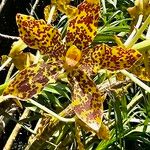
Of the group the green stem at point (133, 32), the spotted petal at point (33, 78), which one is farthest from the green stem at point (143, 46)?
the spotted petal at point (33, 78)

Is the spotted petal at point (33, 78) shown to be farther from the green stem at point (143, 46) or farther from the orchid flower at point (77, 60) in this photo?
the green stem at point (143, 46)

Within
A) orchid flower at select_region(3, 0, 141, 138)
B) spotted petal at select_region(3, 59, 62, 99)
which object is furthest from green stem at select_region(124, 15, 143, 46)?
spotted petal at select_region(3, 59, 62, 99)

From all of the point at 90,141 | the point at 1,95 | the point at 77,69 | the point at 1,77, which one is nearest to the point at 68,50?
the point at 77,69

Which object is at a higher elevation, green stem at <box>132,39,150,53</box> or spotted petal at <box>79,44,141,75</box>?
green stem at <box>132,39,150,53</box>

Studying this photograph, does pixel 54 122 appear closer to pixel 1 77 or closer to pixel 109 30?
pixel 109 30

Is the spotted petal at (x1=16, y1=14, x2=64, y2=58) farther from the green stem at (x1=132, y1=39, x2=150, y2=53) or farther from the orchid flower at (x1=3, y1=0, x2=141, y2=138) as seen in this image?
the green stem at (x1=132, y1=39, x2=150, y2=53)

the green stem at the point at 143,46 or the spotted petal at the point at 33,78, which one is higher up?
the green stem at the point at 143,46

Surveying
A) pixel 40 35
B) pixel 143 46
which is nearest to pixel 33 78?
pixel 40 35
